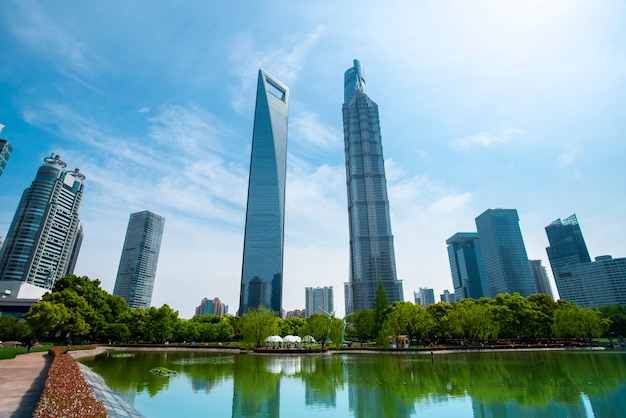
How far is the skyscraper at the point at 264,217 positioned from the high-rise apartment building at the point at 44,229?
7876cm

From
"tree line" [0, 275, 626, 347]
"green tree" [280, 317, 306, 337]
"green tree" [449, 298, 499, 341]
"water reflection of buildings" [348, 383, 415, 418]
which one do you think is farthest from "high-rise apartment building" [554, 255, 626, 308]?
"water reflection of buildings" [348, 383, 415, 418]

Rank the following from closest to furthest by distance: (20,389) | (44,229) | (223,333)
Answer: (20,389) < (223,333) < (44,229)

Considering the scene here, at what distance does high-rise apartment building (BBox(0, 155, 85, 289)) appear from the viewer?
125000mm

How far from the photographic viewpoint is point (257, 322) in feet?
171

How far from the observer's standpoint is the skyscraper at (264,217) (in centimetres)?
16288

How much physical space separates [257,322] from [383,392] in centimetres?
3576

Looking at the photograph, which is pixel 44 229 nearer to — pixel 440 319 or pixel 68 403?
pixel 440 319

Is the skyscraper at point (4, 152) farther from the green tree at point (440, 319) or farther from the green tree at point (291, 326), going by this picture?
the green tree at point (440, 319)

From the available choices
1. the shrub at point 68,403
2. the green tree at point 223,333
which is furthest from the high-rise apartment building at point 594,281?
the shrub at point 68,403

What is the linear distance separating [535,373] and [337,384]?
1652cm

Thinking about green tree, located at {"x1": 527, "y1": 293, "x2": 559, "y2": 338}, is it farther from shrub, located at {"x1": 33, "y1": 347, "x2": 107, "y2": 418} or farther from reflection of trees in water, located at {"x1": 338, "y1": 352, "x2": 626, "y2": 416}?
shrub, located at {"x1": 33, "y1": 347, "x2": 107, "y2": 418}

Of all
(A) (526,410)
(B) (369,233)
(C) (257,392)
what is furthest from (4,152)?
(B) (369,233)

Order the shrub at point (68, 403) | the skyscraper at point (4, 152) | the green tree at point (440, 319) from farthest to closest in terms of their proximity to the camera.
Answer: the skyscraper at point (4, 152), the green tree at point (440, 319), the shrub at point (68, 403)

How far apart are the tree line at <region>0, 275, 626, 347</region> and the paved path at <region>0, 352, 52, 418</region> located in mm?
30246
